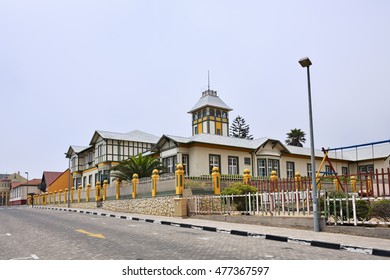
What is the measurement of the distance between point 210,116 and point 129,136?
395 inches

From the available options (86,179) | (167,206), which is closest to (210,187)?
(167,206)

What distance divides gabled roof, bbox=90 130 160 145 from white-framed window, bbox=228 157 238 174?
53.1ft

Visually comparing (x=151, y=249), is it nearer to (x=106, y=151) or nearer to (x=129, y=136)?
(x=106, y=151)

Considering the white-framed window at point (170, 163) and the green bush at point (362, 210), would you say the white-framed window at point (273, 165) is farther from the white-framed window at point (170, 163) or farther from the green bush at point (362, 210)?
the green bush at point (362, 210)

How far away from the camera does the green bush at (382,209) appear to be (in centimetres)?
1199

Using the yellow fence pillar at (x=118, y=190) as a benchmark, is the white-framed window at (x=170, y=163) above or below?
above

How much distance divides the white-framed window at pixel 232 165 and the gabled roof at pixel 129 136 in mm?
16197

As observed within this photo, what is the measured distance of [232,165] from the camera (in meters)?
33.9

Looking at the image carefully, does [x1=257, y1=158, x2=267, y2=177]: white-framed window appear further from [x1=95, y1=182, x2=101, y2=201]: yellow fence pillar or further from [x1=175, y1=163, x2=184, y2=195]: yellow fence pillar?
[x1=175, y1=163, x2=184, y2=195]: yellow fence pillar

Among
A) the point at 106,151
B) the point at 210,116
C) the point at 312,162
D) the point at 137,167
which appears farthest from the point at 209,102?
the point at 312,162

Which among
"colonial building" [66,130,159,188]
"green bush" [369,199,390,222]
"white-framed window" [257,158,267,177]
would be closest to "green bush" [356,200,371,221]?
"green bush" [369,199,390,222]

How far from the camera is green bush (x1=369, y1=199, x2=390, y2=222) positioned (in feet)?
39.3

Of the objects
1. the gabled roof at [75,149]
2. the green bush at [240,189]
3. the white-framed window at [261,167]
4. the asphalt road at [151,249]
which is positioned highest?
the gabled roof at [75,149]

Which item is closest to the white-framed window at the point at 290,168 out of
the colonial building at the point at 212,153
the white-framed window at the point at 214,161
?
the colonial building at the point at 212,153
